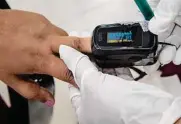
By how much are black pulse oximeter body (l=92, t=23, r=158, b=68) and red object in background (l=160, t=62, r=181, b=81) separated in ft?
0.66

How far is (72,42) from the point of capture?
945 millimetres

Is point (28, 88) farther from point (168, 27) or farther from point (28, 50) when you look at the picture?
point (168, 27)

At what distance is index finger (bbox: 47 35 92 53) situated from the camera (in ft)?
2.99

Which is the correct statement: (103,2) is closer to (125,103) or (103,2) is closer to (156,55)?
(156,55)

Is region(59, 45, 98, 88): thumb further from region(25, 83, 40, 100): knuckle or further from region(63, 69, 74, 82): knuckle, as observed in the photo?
region(25, 83, 40, 100): knuckle

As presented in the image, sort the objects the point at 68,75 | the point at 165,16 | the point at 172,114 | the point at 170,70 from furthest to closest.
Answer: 1. the point at 170,70
2. the point at 68,75
3. the point at 165,16
4. the point at 172,114

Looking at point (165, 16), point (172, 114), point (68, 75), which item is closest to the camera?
point (172, 114)

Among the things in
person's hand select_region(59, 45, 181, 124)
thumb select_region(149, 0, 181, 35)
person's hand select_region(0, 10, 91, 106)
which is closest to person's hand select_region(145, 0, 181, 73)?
thumb select_region(149, 0, 181, 35)

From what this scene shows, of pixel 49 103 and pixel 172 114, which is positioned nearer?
pixel 172 114

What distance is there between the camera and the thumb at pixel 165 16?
2.54 feet

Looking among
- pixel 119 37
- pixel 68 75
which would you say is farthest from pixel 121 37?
pixel 68 75

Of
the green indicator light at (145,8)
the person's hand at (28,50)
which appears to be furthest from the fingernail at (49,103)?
the green indicator light at (145,8)

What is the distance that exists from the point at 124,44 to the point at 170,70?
0.31 metres

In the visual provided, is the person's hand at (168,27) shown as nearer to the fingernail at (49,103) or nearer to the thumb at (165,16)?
the thumb at (165,16)
